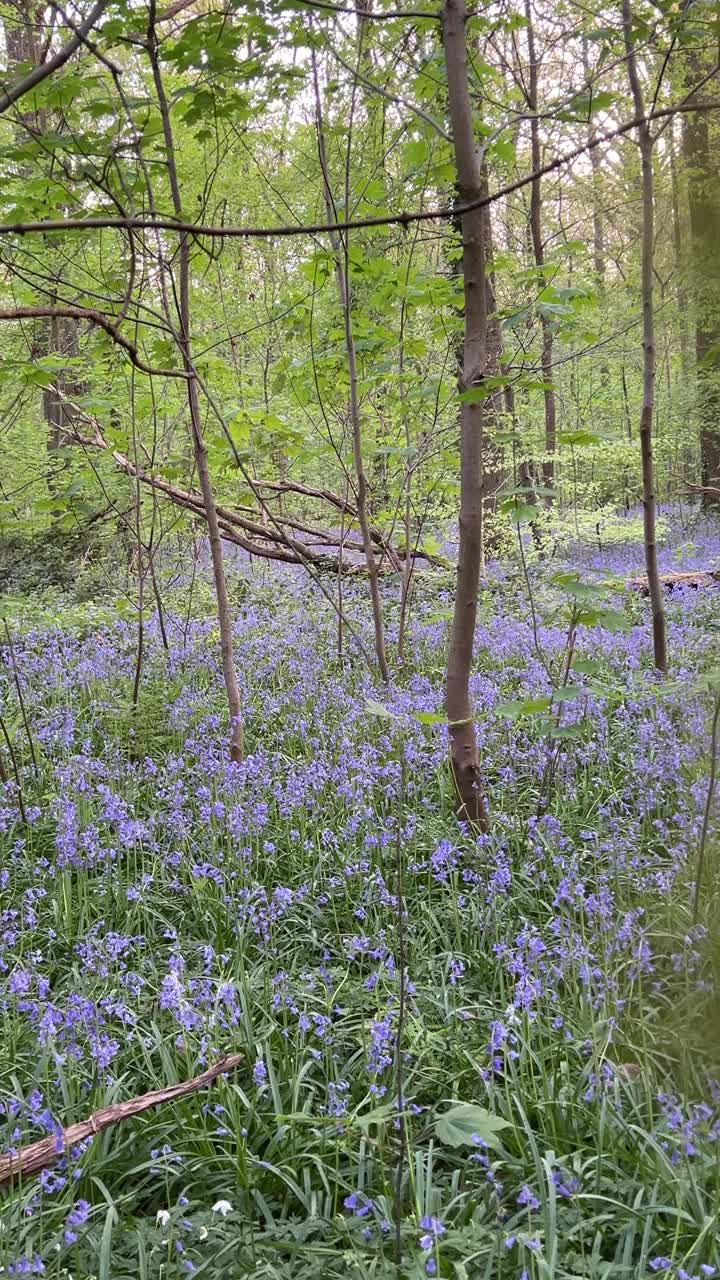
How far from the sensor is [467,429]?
3.51 metres

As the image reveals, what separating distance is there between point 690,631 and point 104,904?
546 centimetres

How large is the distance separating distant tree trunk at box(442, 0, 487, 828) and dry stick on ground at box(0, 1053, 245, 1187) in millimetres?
1732

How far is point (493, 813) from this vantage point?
4027 millimetres

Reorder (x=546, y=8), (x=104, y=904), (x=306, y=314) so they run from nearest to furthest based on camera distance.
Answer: (x=104, y=904)
(x=306, y=314)
(x=546, y=8)

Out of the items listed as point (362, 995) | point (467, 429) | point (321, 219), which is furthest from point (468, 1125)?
point (321, 219)

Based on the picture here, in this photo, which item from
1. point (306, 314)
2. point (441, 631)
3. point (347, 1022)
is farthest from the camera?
point (441, 631)

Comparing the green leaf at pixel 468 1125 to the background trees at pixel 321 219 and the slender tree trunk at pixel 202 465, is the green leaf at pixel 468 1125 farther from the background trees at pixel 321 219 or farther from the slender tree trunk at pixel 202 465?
the slender tree trunk at pixel 202 465

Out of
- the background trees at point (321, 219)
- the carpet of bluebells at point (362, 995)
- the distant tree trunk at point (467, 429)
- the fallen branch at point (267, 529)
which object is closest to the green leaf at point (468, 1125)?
the carpet of bluebells at point (362, 995)

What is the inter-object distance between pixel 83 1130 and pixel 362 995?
99 cm

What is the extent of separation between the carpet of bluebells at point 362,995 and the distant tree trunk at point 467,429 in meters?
0.33

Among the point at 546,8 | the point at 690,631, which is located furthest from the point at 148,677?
the point at 546,8

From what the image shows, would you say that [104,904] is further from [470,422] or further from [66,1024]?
[470,422]

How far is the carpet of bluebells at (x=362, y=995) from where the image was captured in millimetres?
1814

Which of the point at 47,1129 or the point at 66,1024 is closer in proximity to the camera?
the point at 47,1129
